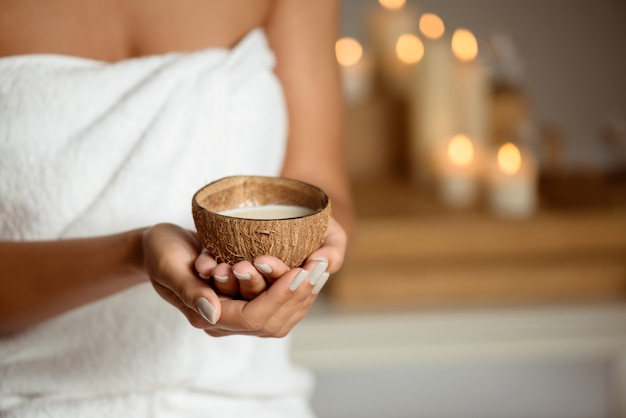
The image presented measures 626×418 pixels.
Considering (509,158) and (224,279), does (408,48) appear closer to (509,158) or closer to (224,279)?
(509,158)

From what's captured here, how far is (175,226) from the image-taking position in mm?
685

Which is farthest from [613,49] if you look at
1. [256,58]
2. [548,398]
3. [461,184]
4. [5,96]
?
[5,96]

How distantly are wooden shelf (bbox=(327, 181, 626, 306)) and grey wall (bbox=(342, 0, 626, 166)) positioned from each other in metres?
0.92

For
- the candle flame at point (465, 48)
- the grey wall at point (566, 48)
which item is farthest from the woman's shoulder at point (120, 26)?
the grey wall at point (566, 48)

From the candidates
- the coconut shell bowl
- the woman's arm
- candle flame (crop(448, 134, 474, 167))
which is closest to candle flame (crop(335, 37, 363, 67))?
candle flame (crop(448, 134, 474, 167))

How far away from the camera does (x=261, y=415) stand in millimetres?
891

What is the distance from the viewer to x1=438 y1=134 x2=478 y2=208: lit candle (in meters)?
1.80

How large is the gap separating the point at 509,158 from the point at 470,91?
19cm

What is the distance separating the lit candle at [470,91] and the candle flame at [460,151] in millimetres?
76

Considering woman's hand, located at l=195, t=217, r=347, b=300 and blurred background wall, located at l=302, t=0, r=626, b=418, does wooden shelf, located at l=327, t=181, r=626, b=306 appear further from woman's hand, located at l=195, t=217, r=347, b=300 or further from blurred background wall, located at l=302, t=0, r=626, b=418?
woman's hand, located at l=195, t=217, r=347, b=300

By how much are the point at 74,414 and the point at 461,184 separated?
46.7 inches

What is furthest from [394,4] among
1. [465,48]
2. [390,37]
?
[465,48]

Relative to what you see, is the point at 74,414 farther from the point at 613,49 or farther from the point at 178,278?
the point at 613,49

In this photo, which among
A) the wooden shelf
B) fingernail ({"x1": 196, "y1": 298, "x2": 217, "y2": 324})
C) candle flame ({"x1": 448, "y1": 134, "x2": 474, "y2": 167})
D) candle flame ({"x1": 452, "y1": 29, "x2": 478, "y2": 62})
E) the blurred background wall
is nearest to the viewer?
fingernail ({"x1": 196, "y1": 298, "x2": 217, "y2": 324})
